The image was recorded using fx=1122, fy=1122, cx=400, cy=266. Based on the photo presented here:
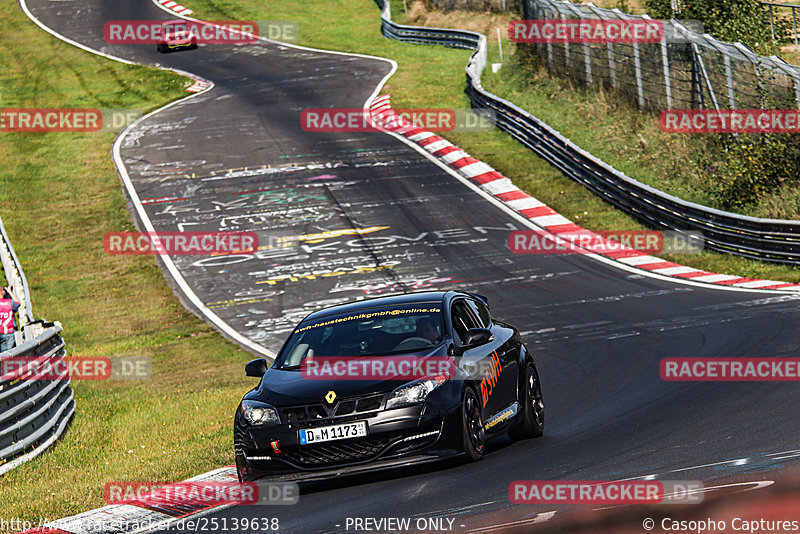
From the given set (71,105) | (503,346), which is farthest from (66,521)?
(71,105)

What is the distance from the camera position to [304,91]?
41938 millimetres

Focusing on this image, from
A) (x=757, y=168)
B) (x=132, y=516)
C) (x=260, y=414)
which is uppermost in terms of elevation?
(x=260, y=414)

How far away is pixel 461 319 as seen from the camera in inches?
397

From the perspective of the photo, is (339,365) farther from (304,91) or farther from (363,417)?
(304,91)

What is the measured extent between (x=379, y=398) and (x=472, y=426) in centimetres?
84

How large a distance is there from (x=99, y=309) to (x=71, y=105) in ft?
75.1

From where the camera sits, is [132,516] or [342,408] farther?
[342,408]

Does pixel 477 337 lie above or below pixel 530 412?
above

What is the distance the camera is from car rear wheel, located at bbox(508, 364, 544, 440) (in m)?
10.2

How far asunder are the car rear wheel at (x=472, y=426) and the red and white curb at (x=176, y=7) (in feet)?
179

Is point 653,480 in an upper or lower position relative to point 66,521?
upper

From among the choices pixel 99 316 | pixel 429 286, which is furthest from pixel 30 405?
pixel 99 316

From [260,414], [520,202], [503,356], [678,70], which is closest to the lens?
[260,414]

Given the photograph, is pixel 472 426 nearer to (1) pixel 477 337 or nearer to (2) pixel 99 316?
(1) pixel 477 337
